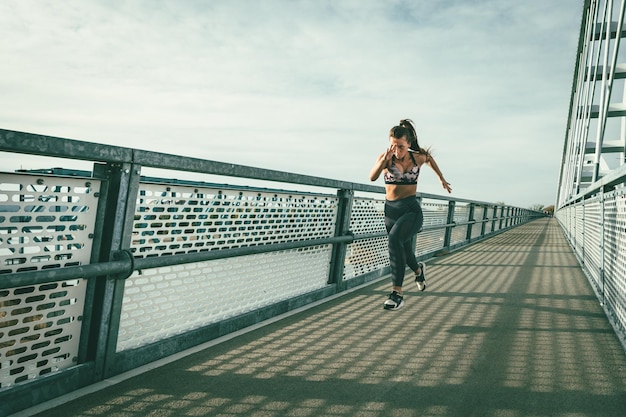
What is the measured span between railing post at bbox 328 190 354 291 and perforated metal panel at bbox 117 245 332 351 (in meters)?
0.64

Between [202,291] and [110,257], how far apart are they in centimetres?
92

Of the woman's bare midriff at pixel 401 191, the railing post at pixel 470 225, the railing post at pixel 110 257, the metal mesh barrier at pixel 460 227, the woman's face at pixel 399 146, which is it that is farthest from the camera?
the railing post at pixel 470 225

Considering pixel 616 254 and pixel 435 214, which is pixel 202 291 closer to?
pixel 616 254

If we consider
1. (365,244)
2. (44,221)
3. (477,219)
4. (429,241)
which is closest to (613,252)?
(365,244)

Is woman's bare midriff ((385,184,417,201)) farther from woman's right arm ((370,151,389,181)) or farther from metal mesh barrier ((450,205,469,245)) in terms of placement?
metal mesh barrier ((450,205,469,245))

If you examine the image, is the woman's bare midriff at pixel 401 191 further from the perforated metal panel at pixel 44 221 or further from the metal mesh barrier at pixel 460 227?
the metal mesh barrier at pixel 460 227

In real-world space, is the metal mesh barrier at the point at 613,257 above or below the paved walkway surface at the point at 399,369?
above

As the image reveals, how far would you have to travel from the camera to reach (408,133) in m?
4.69

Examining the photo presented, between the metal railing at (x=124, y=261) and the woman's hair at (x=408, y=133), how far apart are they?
0.98 m

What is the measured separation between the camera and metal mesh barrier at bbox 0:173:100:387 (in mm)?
2197

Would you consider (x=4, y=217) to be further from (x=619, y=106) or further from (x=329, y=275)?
(x=619, y=106)

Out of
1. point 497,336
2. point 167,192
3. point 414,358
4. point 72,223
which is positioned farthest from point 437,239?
point 72,223

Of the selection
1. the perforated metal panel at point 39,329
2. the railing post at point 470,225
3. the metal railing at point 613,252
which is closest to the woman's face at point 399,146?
the metal railing at point 613,252

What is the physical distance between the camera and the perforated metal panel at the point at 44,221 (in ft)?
7.14
